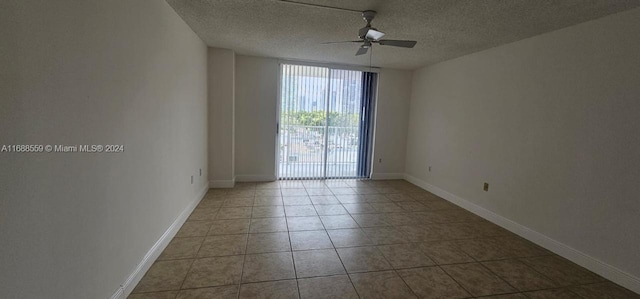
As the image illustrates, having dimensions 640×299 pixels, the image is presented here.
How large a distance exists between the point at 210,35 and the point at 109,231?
2700 millimetres

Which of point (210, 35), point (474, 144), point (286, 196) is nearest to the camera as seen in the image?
point (210, 35)

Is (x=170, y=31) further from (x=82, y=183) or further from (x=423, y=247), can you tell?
(x=423, y=247)

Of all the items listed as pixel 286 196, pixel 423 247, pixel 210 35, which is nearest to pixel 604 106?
pixel 423 247

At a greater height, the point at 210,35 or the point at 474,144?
the point at 210,35

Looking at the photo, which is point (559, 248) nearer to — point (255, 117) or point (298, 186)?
point (298, 186)

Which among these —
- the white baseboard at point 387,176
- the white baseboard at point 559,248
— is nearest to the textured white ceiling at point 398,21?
the white baseboard at point 559,248

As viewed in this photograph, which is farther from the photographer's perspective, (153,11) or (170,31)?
(170,31)

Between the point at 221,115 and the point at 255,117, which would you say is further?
the point at 255,117

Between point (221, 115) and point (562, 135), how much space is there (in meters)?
4.41

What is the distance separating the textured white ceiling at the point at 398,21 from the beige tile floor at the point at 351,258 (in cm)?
226

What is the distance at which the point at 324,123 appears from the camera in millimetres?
5148

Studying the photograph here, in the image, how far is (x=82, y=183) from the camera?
1390 millimetres

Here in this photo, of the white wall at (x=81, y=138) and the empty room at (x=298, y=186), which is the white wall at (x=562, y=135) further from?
the white wall at (x=81, y=138)

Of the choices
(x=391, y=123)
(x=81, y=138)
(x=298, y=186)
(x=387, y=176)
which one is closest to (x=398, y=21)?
(x=81, y=138)
